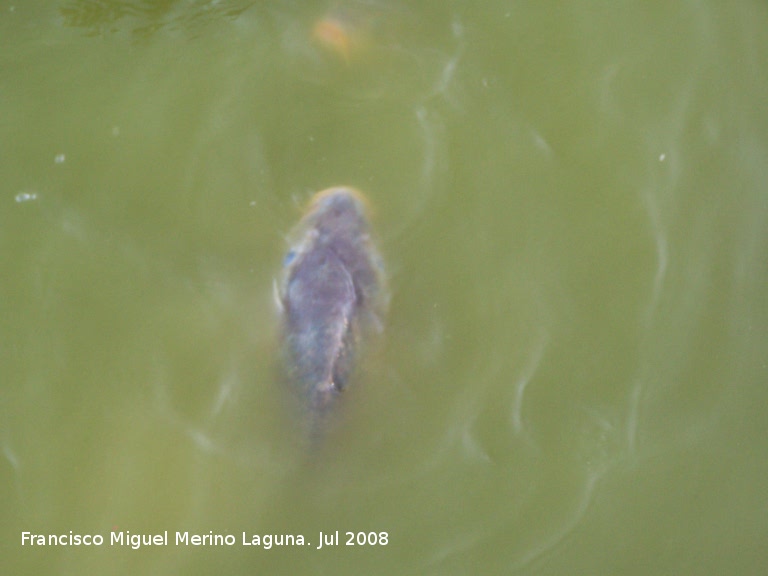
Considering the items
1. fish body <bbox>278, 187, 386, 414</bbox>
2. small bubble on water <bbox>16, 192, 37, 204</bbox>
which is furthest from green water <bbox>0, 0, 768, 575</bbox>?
fish body <bbox>278, 187, 386, 414</bbox>

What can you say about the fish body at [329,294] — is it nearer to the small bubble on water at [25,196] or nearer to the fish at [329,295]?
the fish at [329,295]

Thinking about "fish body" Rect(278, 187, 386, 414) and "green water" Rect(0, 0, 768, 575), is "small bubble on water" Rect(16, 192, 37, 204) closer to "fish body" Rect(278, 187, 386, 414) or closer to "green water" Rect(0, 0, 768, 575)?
"green water" Rect(0, 0, 768, 575)

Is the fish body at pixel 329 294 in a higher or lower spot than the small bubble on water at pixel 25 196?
lower

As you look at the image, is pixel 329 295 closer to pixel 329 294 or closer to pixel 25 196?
pixel 329 294

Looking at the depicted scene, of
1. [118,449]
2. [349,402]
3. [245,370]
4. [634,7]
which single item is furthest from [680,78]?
[118,449]

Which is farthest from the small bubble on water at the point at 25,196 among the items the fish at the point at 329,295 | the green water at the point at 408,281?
the fish at the point at 329,295

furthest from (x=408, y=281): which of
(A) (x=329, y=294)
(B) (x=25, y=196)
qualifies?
(B) (x=25, y=196)
